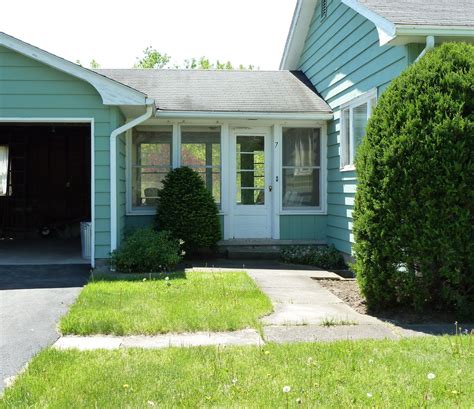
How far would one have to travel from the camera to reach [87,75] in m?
8.68

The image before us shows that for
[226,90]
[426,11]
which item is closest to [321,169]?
[226,90]

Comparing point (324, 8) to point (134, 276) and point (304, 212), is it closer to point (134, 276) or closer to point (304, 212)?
point (304, 212)

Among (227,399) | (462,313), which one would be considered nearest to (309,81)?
(462,313)

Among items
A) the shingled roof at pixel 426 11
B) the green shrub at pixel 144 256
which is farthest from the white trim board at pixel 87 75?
the shingled roof at pixel 426 11

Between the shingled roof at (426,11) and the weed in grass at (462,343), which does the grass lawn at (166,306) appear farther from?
the shingled roof at (426,11)

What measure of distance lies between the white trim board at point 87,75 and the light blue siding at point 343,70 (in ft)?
11.8

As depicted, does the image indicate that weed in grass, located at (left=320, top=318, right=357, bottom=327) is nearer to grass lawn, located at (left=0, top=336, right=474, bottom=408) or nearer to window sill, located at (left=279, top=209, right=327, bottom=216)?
grass lawn, located at (left=0, top=336, right=474, bottom=408)

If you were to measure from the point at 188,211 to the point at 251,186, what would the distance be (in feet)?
5.80

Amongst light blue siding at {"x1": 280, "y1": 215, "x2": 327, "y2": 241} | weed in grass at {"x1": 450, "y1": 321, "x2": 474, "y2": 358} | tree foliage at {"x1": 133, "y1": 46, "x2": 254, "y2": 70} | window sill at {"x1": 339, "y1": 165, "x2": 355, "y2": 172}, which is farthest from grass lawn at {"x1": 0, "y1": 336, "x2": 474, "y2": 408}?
tree foliage at {"x1": 133, "y1": 46, "x2": 254, "y2": 70}

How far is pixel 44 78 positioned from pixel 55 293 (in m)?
3.62

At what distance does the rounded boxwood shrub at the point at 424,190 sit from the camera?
582 cm

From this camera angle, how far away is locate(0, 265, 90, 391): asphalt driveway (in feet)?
15.9

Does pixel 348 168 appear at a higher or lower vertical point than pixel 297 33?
lower

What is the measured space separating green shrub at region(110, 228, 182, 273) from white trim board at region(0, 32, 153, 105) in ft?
7.22
